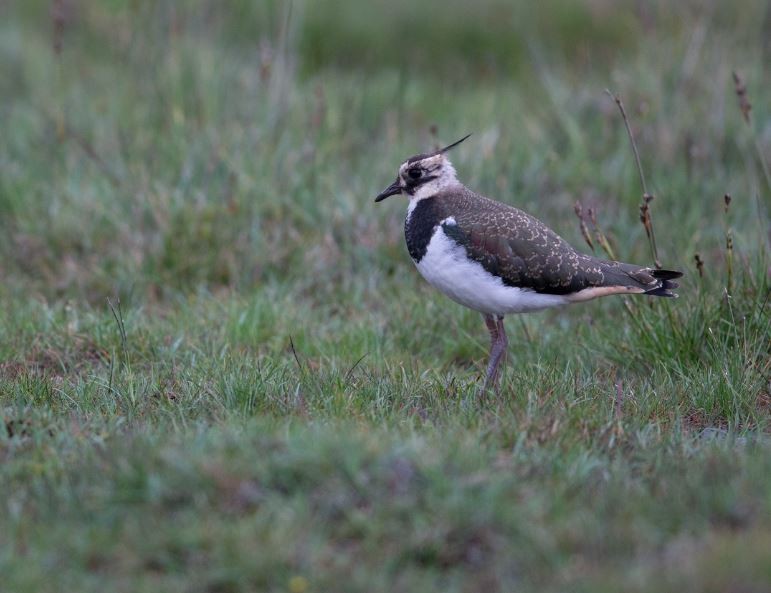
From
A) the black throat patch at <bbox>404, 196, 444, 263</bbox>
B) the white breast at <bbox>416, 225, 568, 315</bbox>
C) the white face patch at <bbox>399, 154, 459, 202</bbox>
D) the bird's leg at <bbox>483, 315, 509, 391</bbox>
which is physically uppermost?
the white face patch at <bbox>399, 154, 459, 202</bbox>

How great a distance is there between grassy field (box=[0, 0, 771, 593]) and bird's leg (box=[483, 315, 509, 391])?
13 cm

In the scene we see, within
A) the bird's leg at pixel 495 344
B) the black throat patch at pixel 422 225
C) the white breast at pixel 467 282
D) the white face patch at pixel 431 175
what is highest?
the white face patch at pixel 431 175

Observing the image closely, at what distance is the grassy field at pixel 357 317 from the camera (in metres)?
3.63

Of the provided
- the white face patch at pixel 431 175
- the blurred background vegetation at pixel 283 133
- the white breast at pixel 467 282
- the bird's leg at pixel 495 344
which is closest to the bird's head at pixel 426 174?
the white face patch at pixel 431 175

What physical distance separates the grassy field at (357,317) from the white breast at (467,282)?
366mm

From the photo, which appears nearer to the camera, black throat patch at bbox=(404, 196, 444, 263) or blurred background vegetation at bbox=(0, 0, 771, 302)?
black throat patch at bbox=(404, 196, 444, 263)

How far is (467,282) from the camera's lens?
5.33 meters

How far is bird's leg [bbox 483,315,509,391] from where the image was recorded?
550cm

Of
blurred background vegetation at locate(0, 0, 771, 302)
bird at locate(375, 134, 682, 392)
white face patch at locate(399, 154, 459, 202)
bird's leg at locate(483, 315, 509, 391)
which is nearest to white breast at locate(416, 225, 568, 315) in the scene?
bird at locate(375, 134, 682, 392)

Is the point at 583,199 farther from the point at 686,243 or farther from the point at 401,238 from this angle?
the point at 401,238

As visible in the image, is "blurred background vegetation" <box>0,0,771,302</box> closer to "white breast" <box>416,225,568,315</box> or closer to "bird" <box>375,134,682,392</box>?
"bird" <box>375,134,682,392</box>

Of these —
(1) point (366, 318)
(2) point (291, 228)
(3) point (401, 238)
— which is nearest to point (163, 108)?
(2) point (291, 228)

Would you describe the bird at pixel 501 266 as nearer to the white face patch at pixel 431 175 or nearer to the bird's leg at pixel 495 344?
the bird's leg at pixel 495 344

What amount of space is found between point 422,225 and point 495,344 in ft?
2.46
